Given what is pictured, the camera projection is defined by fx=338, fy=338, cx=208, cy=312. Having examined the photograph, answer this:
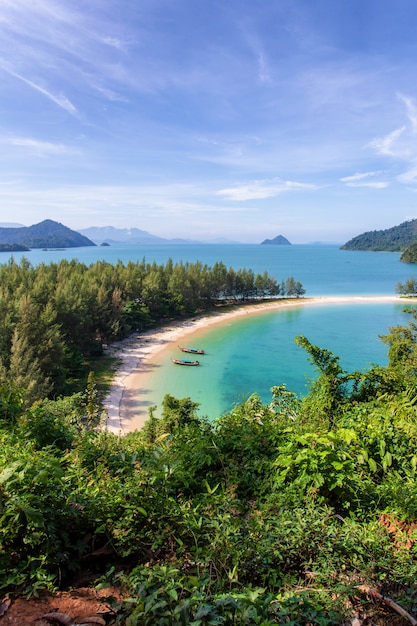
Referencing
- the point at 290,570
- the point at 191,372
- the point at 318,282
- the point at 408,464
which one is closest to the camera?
the point at 290,570

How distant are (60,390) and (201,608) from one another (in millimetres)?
19842

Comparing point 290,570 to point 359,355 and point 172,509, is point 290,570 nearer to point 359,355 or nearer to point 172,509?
point 172,509

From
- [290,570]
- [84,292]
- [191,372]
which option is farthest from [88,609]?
[84,292]

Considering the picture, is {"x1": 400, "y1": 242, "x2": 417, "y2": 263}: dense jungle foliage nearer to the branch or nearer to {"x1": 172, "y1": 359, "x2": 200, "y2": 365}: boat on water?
{"x1": 172, "y1": 359, "x2": 200, "y2": 365}: boat on water

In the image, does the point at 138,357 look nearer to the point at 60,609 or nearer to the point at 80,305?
the point at 80,305

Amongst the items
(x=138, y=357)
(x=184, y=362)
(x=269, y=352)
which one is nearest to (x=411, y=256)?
(x=269, y=352)

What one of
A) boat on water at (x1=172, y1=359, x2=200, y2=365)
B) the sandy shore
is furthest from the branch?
boat on water at (x1=172, y1=359, x2=200, y2=365)

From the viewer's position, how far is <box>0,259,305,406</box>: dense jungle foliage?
1880 centimetres

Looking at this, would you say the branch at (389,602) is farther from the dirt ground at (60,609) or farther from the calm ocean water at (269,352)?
the calm ocean water at (269,352)

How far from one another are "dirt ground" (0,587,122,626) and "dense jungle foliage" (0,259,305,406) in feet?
43.7

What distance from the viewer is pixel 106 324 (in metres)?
32.1

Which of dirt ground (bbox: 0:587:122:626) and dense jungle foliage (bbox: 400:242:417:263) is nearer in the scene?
dirt ground (bbox: 0:587:122:626)

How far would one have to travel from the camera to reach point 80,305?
2730cm

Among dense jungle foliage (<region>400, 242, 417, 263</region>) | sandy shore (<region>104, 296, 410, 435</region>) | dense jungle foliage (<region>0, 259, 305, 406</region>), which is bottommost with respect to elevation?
sandy shore (<region>104, 296, 410, 435</region>)
